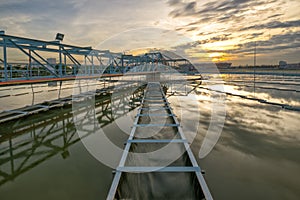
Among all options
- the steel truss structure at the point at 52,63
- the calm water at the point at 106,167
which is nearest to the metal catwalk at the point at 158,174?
the calm water at the point at 106,167

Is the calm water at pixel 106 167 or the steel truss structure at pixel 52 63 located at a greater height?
the steel truss structure at pixel 52 63

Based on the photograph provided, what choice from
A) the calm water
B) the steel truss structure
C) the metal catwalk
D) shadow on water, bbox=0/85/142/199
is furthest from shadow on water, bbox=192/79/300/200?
the steel truss structure

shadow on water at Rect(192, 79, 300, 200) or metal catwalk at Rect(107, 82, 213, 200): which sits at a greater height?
metal catwalk at Rect(107, 82, 213, 200)

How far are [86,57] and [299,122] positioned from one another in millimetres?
9223

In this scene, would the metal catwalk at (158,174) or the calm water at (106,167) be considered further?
the calm water at (106,167)

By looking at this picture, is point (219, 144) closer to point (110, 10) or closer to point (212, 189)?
point (212, 189)

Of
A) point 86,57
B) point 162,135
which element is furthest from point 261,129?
point 86,57

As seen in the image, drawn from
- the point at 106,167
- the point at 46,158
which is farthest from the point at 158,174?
the point at 46,158

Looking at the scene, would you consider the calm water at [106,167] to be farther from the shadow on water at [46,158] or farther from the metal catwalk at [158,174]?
the metal catwalk at [158,174]

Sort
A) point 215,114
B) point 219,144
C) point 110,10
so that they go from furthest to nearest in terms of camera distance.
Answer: point 110,10 < point 215,114 < point 219,144

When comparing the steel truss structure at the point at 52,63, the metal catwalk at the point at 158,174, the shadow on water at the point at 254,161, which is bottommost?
the shadow on water at the point at 254,161

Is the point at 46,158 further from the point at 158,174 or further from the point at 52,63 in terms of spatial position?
the point at 52,63

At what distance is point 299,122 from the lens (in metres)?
5.36

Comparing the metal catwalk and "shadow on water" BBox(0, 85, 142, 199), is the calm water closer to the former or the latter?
"shadow on water" BBox(0, 85, 142, 199)
